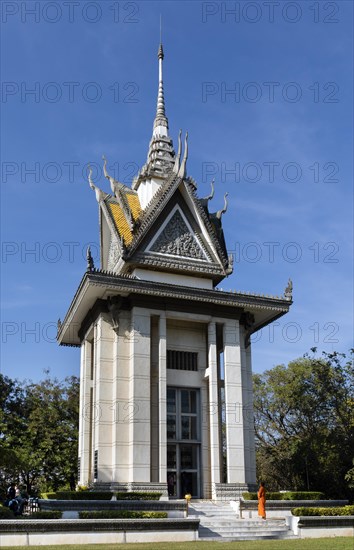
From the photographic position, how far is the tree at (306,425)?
119 feet

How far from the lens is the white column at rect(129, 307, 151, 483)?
23625 millimetres

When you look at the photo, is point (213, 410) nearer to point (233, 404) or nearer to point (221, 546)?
point (233, 404)

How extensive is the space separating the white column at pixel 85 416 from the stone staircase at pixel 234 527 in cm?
599

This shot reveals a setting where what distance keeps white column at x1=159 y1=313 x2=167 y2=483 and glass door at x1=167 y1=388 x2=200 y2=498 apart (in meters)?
1.23

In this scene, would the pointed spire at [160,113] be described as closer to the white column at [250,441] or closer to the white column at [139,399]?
the white column at [139,399]

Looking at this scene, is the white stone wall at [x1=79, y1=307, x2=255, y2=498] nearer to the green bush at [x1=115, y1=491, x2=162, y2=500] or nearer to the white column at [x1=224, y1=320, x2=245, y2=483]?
the white column at [x1=224, y1=320, x2=245, y2=483]

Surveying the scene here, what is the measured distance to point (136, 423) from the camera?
24016 millimetres

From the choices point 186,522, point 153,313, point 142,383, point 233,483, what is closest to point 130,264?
point 153,313

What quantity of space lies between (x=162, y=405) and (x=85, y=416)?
4.50 m

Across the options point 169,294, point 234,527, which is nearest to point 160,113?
point 169,294

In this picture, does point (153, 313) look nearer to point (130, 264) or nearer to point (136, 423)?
point (130, 264)

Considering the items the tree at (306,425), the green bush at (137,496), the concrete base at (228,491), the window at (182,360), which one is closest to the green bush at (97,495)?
the green bush at (137,496)

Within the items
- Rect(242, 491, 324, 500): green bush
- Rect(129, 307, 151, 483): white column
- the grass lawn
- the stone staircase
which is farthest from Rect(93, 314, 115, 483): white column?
the grass lawn

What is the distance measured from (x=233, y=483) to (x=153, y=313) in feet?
24.3
